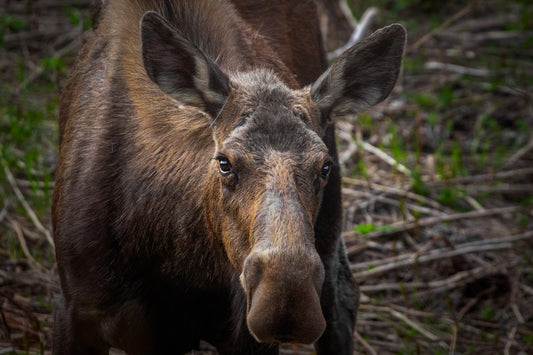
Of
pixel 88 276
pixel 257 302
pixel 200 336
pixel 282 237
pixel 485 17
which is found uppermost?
pixel 485 17

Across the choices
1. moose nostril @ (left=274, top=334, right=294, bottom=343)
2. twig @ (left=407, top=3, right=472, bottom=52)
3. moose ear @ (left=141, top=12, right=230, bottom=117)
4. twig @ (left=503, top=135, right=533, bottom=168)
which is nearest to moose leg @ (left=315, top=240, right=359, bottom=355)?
moose ear @ (left=141, top=12, right=230, bottom=117)

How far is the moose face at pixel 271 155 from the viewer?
2.46m

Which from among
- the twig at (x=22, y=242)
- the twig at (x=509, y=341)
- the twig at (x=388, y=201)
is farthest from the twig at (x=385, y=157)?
the twig at (x=22, y=242)

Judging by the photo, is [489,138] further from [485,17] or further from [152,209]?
[152,209]

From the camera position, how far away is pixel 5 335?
4516 mm

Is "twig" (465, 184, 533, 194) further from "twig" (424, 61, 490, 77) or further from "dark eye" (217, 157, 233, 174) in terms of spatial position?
"dark eye" (217, 157, 233, 174)

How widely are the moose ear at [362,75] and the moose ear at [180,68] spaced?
510 mm

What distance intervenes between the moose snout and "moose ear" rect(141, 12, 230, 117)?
98 centimetres

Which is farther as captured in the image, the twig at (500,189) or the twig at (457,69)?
the twig at (457,69)

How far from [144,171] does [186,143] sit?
0.27 metres

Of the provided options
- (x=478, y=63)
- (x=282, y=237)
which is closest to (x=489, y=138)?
(x=478, y=63)

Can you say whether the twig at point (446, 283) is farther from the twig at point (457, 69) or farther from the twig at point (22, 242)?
the twig at point (457, 69)

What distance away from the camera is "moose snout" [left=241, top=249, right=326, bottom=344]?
7.98ft

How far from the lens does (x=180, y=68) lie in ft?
10.6
